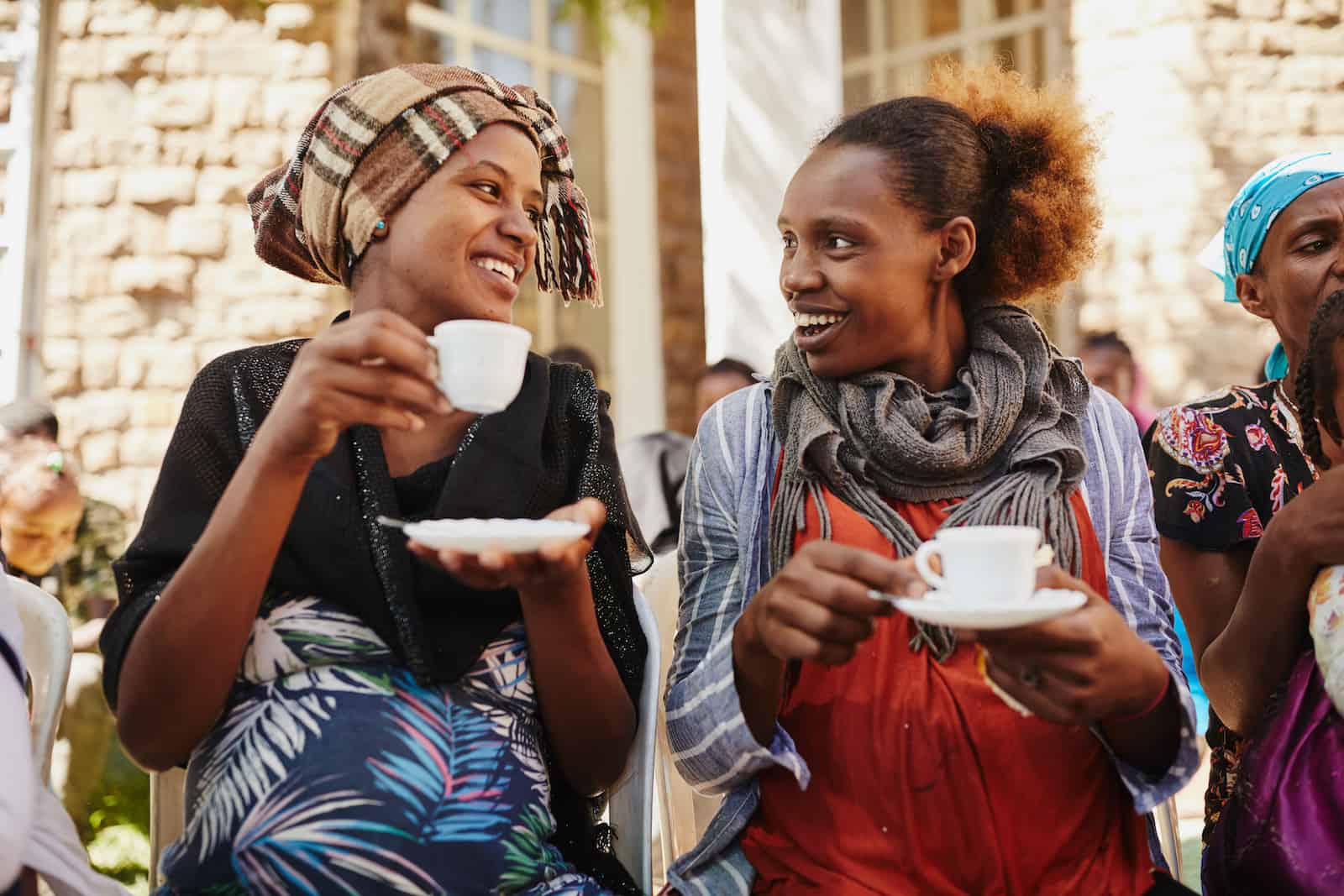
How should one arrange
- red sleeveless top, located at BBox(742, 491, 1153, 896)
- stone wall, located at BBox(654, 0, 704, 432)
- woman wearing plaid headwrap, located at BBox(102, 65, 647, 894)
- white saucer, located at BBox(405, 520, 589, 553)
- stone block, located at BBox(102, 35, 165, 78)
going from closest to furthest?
white saucer, located at BBox(405, 520, 589, 553) → woman wearing plaid headwrap, located at BBox(102, 65, 647, 894) → red sleeveless top, located at BBox(742, 491, 1153, 896) → stone block, located at BBox(102, 35, 165, 78) → stone wall, located at BBox(654, 0, 704, 432)

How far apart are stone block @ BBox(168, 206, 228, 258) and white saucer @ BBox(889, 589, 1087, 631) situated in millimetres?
4851

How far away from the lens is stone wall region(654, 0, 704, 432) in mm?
9453

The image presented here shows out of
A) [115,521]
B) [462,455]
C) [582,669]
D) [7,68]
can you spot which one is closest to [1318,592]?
[582,669]

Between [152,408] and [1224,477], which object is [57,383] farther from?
[1224,477]

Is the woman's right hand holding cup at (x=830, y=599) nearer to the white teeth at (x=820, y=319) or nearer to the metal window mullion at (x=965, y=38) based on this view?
the white teeth at (x=820, y=319)

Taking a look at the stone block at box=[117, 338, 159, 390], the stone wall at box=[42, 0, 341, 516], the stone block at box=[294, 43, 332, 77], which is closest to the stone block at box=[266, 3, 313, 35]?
the stone wall at box=[42, 0, 341, 516]

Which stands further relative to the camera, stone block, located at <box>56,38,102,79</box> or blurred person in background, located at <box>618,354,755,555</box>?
stone block, located at <box>56,38,102,79</box>

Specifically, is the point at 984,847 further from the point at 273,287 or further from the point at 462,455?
the point at 273,287

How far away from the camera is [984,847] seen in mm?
2021

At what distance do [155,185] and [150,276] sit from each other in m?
0.38

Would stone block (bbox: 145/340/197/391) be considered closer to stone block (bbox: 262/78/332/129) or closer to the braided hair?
stone block (bbox: 262/78/332/129)

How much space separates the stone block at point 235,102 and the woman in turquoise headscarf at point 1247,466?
4137 millimetres

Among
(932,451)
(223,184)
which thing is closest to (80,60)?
(223,184)

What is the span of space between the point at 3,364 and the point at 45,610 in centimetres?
379
